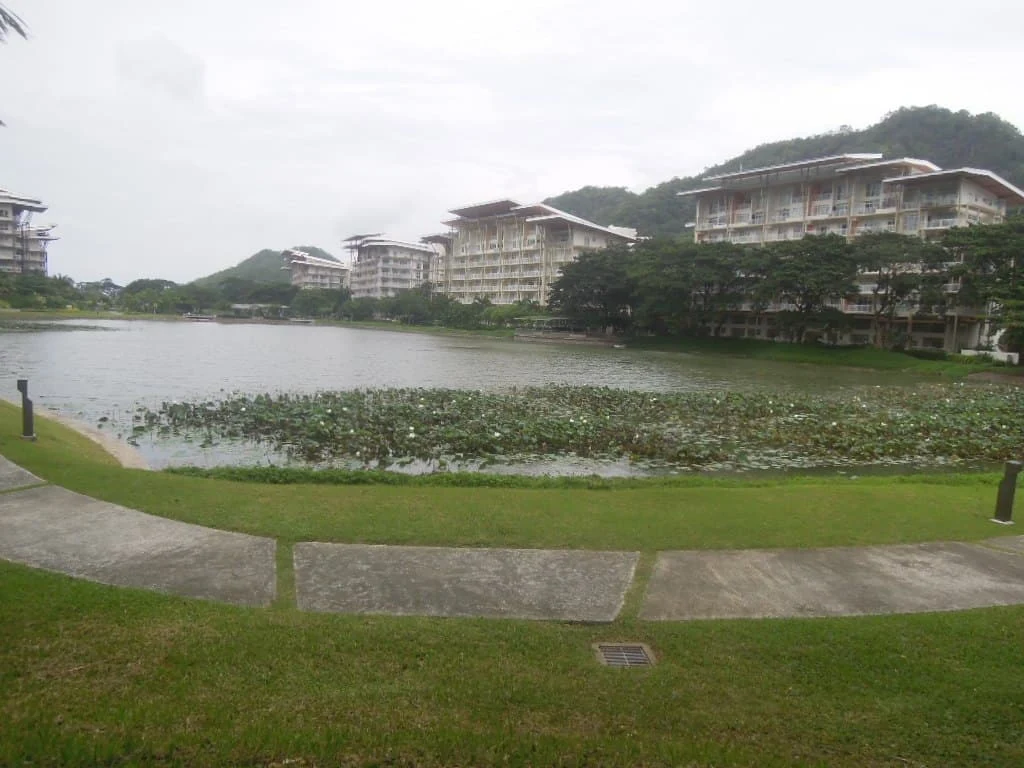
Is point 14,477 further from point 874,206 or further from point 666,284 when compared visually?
A: point 874,206

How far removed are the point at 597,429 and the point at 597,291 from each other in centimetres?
6292

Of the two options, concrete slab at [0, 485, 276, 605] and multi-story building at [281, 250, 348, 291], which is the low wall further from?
multi-story building at [281, 250, 348, 291]

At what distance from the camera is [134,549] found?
19.5 ft

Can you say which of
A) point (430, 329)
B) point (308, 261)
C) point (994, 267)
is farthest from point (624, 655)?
point (308, 261)

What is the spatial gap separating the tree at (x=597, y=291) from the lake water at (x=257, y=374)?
2298cm

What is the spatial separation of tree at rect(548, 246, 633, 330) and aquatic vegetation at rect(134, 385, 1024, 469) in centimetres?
5337

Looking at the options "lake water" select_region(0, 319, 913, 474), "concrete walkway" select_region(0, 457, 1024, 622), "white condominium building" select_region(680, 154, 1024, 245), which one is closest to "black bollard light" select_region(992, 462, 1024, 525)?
"concrete walkway" select_region(0, 457, 1024, 622)

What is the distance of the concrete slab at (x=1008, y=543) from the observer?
7.06m

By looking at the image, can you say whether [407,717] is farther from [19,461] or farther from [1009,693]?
[19,461]

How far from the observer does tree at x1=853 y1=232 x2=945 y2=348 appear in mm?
50125

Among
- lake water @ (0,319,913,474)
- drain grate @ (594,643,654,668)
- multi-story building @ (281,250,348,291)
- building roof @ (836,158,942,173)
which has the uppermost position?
building roof @ (836,158,942,173)

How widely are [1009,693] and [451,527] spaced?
4599mm

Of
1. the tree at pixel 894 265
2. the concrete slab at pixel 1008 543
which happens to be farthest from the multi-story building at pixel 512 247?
the concrete slab at pixel 1008 543

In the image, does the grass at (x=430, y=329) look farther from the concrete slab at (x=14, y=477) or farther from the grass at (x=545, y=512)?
the concrete slab at (x=14, y=477)
